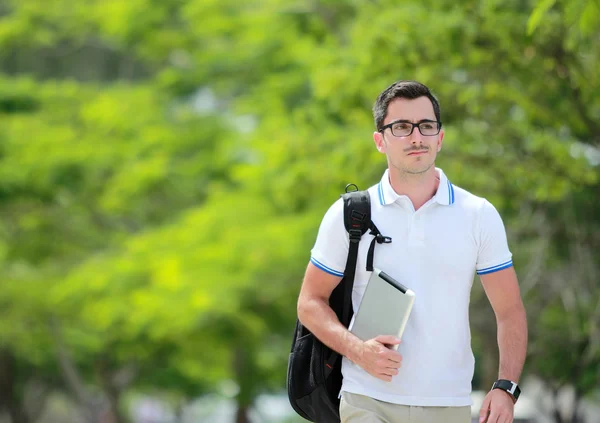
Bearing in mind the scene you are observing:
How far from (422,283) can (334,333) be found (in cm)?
32

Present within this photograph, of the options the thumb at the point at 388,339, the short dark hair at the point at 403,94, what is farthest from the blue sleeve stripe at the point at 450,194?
the thumb at the point at 388,339

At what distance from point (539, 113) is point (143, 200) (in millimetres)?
11666

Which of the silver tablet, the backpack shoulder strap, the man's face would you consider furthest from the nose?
the silver tablet

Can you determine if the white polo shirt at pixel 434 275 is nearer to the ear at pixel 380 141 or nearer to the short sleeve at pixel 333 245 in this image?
the short sleeve at pixel 333 245

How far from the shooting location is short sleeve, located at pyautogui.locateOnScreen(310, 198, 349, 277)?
3.44 metres

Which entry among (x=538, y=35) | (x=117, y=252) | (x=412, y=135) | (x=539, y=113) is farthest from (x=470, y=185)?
(x=117, y=252)

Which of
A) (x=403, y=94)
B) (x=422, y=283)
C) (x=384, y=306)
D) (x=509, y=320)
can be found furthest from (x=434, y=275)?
(x=403, y=94)

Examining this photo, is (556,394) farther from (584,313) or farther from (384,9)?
(384,9)

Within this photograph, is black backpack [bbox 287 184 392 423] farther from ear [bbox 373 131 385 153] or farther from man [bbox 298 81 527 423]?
ear [bbox 373 131 385 153]

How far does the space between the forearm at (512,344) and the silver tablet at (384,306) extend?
35 cm

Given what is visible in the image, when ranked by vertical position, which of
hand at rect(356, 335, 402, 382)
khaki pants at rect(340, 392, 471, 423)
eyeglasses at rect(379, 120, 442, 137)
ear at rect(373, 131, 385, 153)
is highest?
eyeglasses at rect(379, 120, 442, 137)

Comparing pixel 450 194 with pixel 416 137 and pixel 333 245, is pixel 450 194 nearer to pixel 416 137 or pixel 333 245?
pixel 416 137

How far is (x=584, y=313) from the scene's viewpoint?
12.2 metres

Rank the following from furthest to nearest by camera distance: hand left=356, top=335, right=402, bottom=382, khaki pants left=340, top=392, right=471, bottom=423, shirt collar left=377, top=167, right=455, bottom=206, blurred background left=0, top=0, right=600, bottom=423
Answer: blurred background left=0, top=0, right=600, bottom=423 < shirt collar left=377, top=167, right=455, bottom=206 < khaki pants left=340, top=392, right=471, bottom=423 < hand left=356, top=335, right=402, bottom=382
